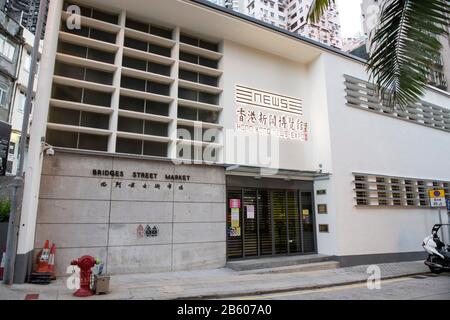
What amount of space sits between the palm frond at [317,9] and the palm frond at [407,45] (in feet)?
2.33

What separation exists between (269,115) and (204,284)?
7056mm

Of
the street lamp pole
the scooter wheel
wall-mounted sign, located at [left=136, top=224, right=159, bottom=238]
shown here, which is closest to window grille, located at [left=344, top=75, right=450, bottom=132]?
the scooter wheel

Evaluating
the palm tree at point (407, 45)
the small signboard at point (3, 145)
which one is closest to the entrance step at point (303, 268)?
the palm tree at point (407, 45)

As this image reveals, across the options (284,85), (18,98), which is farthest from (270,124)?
(18,98)

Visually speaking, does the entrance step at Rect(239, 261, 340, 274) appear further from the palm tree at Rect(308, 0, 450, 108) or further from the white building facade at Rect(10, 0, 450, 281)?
the palm tree at Rect(308, 0, 450, 108)

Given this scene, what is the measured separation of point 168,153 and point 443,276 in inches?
402

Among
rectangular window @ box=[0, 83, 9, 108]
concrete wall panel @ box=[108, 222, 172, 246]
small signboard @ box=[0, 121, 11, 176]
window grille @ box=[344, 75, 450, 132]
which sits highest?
rectangular window @ box=[0, 83, 9, 108]

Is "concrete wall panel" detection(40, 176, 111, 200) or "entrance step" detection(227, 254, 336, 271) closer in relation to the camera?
"concrete wall panel" detection(40, 176, 111, 200)

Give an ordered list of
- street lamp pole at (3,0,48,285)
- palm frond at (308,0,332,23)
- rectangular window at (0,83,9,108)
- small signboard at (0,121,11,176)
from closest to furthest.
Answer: palm frond at (308,0,332,23)
street lamp pole at (3,0,48,285)
small signboard at (0,121,11,176)
rectangular window at (0,83,9,108)

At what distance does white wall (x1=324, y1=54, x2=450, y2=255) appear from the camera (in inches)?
497

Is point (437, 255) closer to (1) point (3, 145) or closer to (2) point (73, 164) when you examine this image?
(2) point (73, 164)
